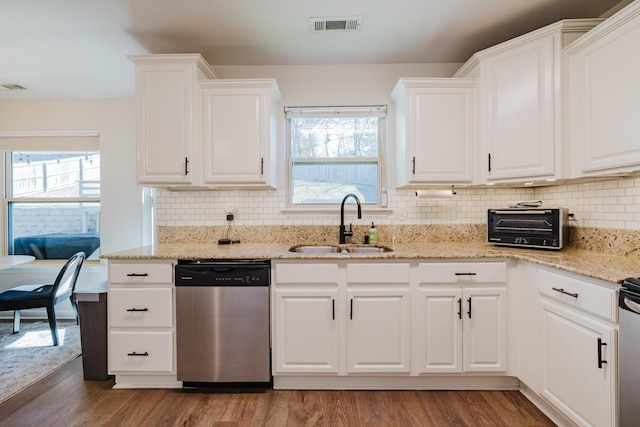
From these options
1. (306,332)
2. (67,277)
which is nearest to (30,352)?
(67,277)

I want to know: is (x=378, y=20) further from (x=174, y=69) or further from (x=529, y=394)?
(x=529, y=394)

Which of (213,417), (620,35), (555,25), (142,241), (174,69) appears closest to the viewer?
(620,35)

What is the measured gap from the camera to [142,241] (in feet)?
11.3

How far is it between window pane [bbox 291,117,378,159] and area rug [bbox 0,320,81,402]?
2.60 meters

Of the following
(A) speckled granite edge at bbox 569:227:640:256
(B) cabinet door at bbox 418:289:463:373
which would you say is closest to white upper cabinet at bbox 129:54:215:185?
(B) cabinet door at bbox 418:289:463:373

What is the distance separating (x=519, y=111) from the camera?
2154 millimetres

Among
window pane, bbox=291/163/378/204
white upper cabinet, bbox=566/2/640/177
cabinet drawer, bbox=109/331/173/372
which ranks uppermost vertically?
white upper cabinet, bbox=566/2/640/177

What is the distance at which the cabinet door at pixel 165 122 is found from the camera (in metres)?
2.38

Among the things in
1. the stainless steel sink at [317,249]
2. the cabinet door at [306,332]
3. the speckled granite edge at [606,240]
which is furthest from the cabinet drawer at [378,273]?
the speckled granite edge at [606,240]

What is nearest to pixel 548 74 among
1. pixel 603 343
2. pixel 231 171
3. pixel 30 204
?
pixel 603 343

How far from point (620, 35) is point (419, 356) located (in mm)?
2136

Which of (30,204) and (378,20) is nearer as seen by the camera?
(378,20)

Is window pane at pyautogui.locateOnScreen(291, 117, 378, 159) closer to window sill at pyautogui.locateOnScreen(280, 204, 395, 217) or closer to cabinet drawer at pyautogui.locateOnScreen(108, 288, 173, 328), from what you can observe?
window sill at pyautogui.locateOnScreen(280, 204, 395, 217)

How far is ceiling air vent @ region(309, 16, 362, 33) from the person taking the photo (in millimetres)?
2146
